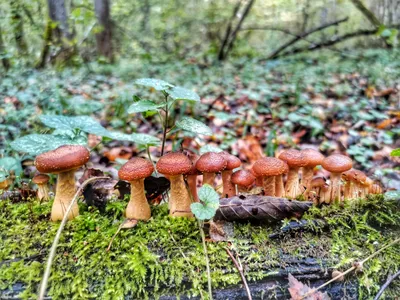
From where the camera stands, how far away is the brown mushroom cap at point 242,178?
1876 mm

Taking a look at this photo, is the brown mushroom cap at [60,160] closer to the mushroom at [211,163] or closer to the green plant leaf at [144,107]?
the green plant leaf at [144,107]

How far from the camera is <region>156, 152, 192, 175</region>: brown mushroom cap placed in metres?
1.62

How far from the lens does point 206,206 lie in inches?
60.6

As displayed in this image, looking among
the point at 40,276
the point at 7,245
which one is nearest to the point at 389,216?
the point at 40,276

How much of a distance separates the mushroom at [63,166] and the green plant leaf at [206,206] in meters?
0.65

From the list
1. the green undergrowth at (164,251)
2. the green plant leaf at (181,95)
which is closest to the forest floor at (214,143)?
the green undergrowth at (164,251)

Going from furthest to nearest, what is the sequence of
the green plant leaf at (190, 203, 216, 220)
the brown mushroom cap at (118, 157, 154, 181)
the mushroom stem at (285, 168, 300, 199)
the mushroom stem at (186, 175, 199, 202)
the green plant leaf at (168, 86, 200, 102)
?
1. the mushroom stem at (285, 168, 300, 199)
2. the mushroom stem at (186, 175, 199, 202)
3. the green plant leaf at (168, 86, 200, 102)
4. the brown mushroom cap at (118, 157, 154, 181)
5. the green plant leaf at (190, 203, 216, 220)

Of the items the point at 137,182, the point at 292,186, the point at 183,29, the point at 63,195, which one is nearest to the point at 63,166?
the point at 63,195

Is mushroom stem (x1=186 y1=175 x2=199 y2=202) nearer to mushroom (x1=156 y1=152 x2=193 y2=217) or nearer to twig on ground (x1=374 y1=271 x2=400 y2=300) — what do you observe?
mushroom (x1=156 y1=152 x2=193 y2=217)

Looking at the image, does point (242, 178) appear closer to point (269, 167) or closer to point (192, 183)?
point (269, 167)

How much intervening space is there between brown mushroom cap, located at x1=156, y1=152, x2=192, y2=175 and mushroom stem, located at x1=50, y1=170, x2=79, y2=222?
0.56m

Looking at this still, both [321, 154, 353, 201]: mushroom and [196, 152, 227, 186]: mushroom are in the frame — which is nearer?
[196, 152, 227, 186]: mushroom

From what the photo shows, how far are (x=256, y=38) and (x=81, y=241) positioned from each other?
15.9m

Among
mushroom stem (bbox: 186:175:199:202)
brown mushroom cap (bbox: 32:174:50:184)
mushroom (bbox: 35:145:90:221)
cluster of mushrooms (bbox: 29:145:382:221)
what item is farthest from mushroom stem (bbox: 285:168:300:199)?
brown mushroom cap (bbox: 32:174:50:184)
